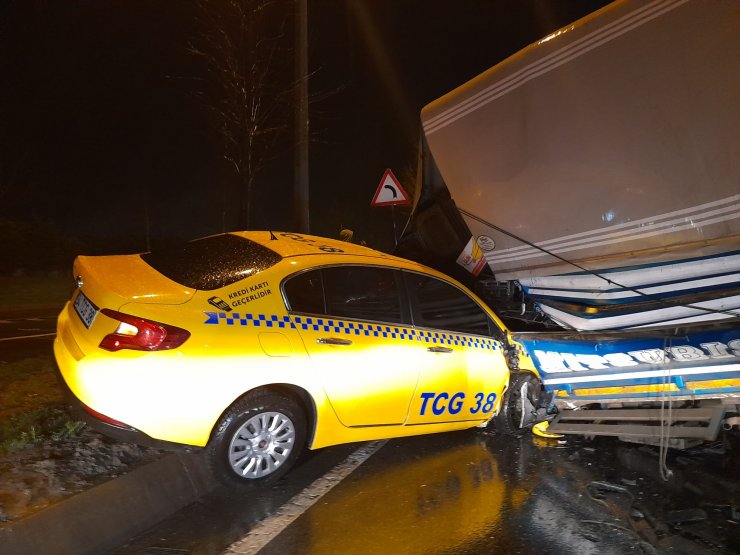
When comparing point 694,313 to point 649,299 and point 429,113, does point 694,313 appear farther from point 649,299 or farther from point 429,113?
point 429,113

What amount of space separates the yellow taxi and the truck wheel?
29cm

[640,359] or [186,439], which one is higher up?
[640,359]

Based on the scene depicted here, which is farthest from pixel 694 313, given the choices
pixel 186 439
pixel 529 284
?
pixel 186 439

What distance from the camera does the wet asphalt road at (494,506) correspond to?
315 centimetres

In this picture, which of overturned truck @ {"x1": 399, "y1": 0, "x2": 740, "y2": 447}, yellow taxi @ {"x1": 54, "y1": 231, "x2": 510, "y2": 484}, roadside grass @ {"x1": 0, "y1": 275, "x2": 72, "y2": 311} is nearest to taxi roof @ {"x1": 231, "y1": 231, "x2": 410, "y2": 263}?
yellow taxi @ {"x1": 54, "y1": 231, "x2": 510, "y2": 484}

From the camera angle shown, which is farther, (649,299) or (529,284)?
(529,284)

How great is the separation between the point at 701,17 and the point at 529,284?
2209 millimetres

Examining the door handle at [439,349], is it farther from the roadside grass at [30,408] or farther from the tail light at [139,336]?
the roadside grass at [30,408]

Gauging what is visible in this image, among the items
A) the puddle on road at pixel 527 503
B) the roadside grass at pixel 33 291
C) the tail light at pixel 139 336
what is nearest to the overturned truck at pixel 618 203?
the puddle on road at pixel 527 503

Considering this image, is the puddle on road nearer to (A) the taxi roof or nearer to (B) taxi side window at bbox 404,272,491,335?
(B) taxi side window at bbox 404,272,491,335

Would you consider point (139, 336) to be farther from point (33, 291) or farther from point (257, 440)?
point (33, 291)

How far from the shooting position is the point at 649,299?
163 inches

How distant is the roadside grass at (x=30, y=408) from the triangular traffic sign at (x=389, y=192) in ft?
16.1

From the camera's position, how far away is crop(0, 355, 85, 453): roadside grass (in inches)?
151
